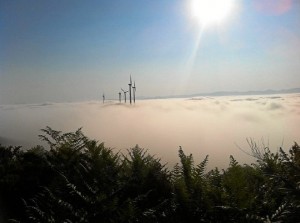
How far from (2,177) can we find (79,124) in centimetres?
101

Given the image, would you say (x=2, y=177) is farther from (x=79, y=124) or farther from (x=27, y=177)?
(x=79, y=124)

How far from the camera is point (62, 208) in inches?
76.9

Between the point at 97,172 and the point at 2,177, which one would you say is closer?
the point at 97,172

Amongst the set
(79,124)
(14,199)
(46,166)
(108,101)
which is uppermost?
(108,101)

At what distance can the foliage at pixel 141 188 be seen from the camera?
173cm

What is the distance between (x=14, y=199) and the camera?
258 cm

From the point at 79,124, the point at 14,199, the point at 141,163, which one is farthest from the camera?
the point at 79,124

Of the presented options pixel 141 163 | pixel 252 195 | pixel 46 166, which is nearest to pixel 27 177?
pixel 46 166

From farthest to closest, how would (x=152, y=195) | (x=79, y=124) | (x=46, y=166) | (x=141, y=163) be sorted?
(x=79, y=124)
(x=46, y=166)
(x=141, y=163)
(x=152, y=195)

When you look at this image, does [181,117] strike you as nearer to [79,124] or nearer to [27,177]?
[79,124]

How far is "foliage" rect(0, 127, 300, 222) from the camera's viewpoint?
173 centimetres

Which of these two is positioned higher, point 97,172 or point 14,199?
point 97,172

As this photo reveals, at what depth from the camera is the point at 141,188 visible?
7.33ft

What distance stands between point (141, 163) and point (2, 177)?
3.40 feet
